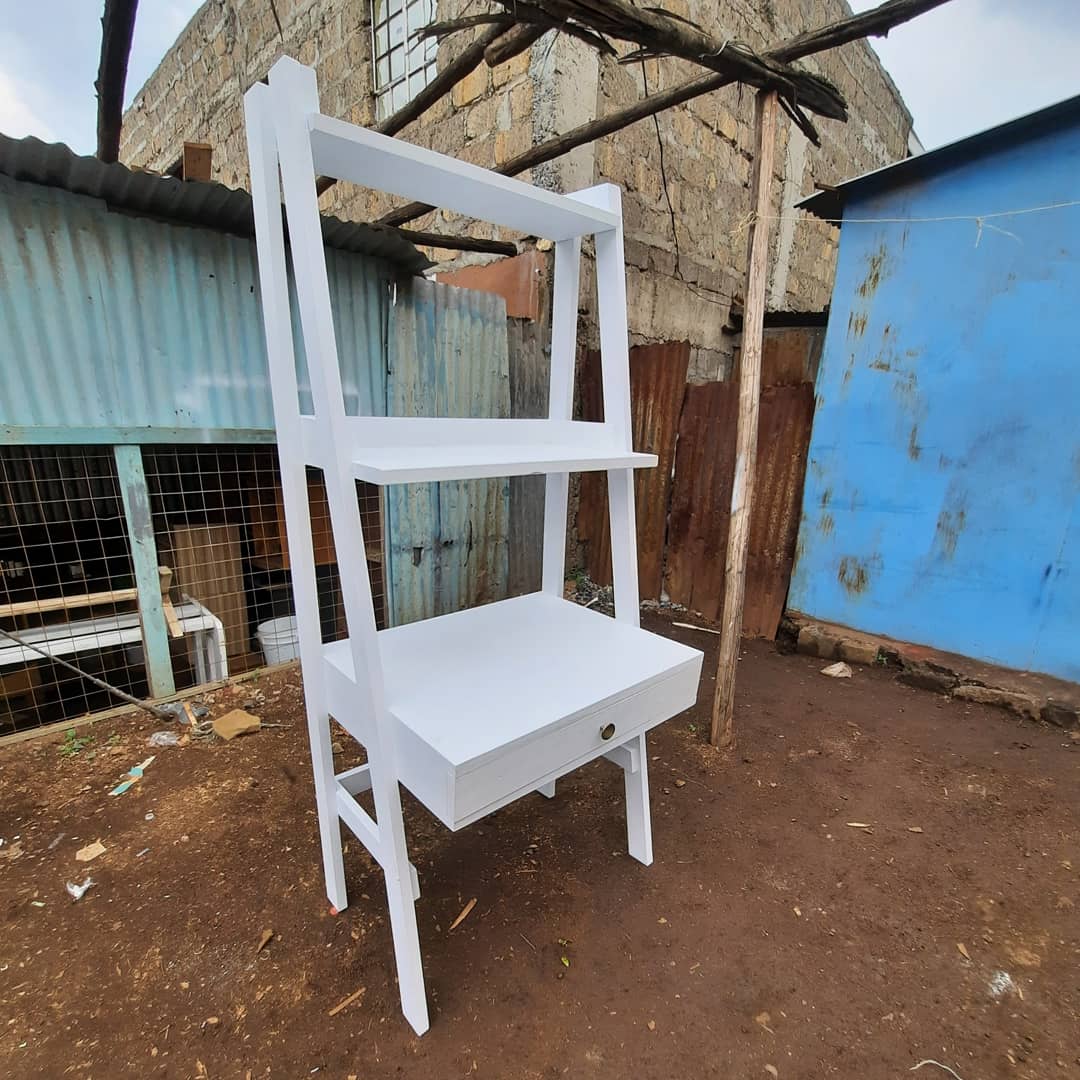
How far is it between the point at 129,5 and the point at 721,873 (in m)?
3.67

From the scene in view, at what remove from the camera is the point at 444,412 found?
3.60 metres

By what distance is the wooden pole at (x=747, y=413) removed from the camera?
2367 mm

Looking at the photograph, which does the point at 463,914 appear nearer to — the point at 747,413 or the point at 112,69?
the point at 747,413

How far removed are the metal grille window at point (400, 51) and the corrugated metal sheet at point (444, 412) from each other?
2.35 meters

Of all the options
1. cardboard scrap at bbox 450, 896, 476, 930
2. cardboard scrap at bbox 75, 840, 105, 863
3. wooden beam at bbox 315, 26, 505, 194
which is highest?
wooden beam at bbox 315, 26, 505, 194

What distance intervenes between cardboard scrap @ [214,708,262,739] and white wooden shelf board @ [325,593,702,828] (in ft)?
5.16

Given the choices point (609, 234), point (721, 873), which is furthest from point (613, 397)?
point (721, 873)

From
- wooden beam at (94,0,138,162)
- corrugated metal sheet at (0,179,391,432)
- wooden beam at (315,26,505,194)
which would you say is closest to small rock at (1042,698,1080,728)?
wooden beam at (315,26,505,194)

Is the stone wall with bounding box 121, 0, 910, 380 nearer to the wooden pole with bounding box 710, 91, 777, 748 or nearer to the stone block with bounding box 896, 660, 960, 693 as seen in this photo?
the wooden pole with bounding box 710, 91, 777, 748

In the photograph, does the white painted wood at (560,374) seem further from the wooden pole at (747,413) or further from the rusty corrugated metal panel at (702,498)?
the rusty corrugated metal panel at (702,498)

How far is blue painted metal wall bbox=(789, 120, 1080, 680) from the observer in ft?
8.86

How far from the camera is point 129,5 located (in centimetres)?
177

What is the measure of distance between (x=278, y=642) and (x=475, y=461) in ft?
9.47

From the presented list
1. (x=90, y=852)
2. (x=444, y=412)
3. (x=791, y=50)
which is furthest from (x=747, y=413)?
(x=90, y=852)
